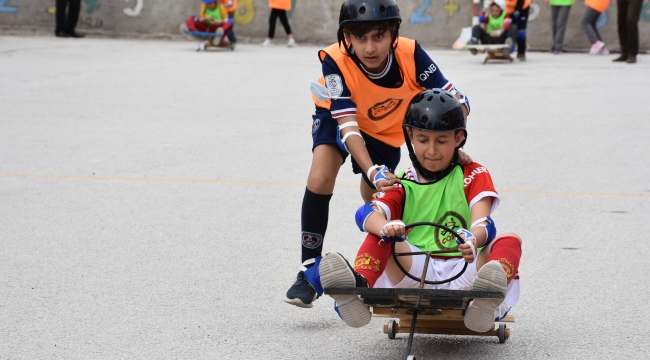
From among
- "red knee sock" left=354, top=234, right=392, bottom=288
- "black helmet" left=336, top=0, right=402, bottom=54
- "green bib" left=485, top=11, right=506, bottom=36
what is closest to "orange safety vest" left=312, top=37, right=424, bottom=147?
"black helmet" left=336, top=0, right=402, bottom=54

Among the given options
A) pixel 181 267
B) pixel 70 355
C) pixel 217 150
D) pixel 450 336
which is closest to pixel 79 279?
pixel 181 267

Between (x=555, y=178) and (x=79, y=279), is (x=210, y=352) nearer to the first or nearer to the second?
(x=79, y=279)

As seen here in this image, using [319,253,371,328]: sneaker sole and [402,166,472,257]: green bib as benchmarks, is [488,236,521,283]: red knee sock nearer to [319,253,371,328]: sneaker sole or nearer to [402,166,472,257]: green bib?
[402,166,472,257]: green bib

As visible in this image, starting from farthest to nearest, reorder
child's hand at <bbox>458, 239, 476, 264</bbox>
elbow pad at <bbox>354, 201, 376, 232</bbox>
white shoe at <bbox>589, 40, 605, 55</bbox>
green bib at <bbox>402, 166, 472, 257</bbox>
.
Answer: white shoe at <bbox>589, 40, 605, 55</bbox> < green bib at <bbox>402, 166, 472, 257</bbox> < elbow pad at <bbox>354, 201, 376, 232</bbox> < child's hand at <bbox>458, 239, 476, 264</bbox>

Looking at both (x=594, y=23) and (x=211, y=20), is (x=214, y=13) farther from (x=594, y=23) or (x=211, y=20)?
(x=594, y=23)

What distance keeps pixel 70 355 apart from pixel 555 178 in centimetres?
479

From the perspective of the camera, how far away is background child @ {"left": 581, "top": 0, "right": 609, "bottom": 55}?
18.7 meters

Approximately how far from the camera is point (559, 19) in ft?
63.3

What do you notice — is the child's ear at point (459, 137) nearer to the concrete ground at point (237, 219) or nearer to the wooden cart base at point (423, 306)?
the wooden cart base at point (423, 306)

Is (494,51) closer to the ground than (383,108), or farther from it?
closer to the ground

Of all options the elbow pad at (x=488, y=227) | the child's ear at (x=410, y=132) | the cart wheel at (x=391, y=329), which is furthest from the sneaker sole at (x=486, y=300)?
the child's ear at (x=410, y=132)

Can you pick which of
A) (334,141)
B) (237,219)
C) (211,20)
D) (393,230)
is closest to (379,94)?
(334,141)

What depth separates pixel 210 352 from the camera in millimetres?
3719

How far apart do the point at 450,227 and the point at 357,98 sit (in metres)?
0.88
